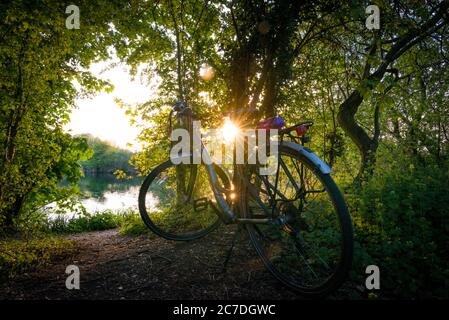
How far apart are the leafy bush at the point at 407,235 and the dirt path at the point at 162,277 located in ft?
2.77

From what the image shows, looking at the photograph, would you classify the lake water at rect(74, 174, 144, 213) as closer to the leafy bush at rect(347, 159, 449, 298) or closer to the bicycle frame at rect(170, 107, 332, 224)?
the bicycle frame at rect(170, 107, 332, 224)

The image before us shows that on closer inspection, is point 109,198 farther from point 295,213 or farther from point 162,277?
point 295,213

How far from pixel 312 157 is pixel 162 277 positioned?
5.65 ft

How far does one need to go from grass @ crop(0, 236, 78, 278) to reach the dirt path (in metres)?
0.12

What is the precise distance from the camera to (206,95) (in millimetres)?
4902

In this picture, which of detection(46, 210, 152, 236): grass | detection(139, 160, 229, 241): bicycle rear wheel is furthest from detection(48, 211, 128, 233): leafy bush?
detection(139, 160, 229, 241): bicycle rear wheel

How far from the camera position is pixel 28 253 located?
9.32 ft

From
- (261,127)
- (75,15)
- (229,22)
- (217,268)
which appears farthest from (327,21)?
(217,268)

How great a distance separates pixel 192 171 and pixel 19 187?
2038 mm

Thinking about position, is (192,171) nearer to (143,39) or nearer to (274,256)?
(274,256)

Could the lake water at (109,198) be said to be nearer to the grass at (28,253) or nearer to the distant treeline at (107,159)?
the grass at (28,253)

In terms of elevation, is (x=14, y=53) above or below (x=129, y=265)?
above

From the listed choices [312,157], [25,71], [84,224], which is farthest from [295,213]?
[84,224]

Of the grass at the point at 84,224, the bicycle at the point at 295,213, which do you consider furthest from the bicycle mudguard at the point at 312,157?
the grass at the point at 84,224
